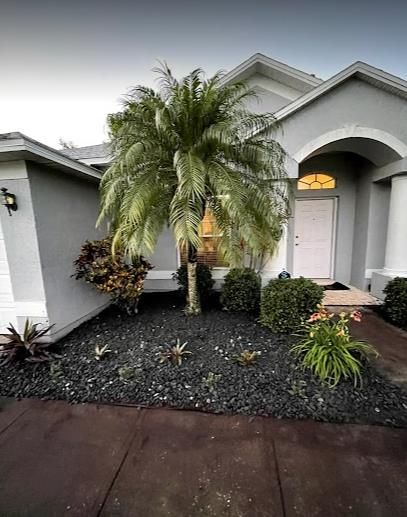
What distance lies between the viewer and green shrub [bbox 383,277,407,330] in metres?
4.49

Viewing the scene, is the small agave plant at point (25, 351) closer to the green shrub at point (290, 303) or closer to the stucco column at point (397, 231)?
the green shrub at point (290, 303)

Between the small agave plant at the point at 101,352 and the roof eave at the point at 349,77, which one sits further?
the roof eave at the point at 349,77

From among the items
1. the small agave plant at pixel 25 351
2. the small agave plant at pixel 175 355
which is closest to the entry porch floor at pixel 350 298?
the small agave plant at pixel 175 355

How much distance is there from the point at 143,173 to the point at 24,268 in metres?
2.58

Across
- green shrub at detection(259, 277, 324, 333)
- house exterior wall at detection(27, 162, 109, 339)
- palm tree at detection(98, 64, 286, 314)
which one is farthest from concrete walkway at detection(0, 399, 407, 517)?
palm tree at detection(98, 64, 286, 314)

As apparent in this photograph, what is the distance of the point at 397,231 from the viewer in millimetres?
5578

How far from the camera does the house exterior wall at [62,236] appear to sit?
13.5 feet

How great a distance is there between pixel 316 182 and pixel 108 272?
242 inches

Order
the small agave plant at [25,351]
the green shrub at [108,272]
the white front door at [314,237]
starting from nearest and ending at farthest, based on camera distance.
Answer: the small agave plant at [25,351], the green shrub at [108,272], the white front door at [314,237]

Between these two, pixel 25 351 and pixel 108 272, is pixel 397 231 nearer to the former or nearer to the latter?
pixel 108 272

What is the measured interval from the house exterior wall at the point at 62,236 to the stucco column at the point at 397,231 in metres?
6.98

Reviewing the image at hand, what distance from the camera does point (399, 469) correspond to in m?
1.99

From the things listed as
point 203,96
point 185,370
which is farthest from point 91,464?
point 203,96

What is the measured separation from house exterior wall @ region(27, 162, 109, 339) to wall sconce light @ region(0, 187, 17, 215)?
0.28 meters
